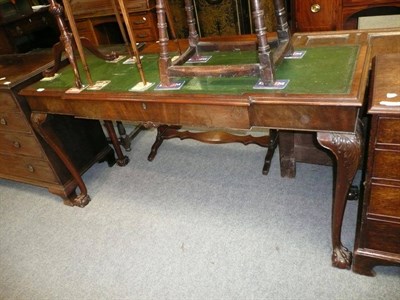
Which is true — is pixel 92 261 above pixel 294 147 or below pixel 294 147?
below

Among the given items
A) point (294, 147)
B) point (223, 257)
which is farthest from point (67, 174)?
point (294, 147)

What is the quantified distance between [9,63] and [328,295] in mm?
2663

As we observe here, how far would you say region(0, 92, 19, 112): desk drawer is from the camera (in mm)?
2037

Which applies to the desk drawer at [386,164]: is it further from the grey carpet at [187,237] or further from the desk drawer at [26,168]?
the desk drawer at [26,168]

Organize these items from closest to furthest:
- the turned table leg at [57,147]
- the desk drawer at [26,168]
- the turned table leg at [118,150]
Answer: the turned table leg at [57,147] < the desk drawer at [26,168] < the turned table leg at [118,150]

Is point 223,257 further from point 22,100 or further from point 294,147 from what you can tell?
point 22,100

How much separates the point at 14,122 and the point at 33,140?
167 millimetres

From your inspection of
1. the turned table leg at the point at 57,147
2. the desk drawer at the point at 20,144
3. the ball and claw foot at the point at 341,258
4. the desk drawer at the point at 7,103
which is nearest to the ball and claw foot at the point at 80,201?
the turned table leg at the point at 57,147

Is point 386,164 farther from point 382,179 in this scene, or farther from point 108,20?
point 108,20

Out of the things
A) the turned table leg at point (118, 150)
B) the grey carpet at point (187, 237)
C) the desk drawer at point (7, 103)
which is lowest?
the grey carpet at point (187, 237)

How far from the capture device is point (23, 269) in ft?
6.71

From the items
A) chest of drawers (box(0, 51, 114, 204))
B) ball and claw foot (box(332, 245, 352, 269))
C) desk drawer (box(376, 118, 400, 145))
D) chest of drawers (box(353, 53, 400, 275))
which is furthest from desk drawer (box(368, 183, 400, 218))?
chest of drawers (box(0, 51, 114, 204))

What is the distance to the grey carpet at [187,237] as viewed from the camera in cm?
168

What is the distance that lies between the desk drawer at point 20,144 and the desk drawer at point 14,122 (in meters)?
0.05
